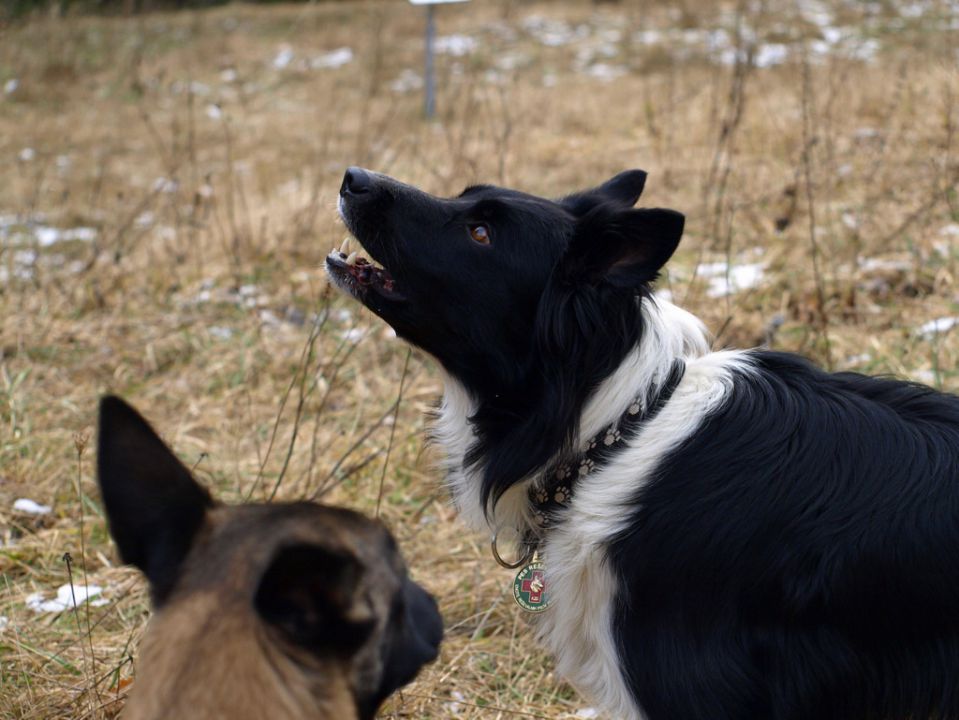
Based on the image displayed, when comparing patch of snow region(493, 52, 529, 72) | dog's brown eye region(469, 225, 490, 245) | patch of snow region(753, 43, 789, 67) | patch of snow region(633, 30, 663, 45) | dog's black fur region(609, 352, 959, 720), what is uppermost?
dog's brown eye region(469, 225, 490, 245)

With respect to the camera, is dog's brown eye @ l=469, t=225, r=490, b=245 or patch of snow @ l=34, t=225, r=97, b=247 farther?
patch of snow @ l=34, t=225, r=97, b=247

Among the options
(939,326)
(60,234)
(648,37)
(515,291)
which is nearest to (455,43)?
(648,37)

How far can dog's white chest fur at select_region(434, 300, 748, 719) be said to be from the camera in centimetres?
279

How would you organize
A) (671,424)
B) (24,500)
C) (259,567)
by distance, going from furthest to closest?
(24,500), (671,424), (259,567)

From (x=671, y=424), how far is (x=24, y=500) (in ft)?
9.43

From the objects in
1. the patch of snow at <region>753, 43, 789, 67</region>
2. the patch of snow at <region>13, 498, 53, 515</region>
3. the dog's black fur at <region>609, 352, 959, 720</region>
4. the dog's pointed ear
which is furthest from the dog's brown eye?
the patch of snow at <region>753, 43, 789, 67</region>

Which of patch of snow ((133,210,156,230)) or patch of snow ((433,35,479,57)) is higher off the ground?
patch of snow ((433,35,479,57))

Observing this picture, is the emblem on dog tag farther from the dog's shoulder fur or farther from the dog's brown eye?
the dog's brown eye

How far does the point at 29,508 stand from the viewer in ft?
14.2

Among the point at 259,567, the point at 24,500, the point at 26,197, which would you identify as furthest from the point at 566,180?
the point at 259,567

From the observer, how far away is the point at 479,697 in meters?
3.55

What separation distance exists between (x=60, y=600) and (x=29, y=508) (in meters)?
0.68

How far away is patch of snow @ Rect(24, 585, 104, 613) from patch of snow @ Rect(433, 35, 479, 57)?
10.6 metres

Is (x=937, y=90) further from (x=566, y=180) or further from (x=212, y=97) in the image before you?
(x=212, y=97)
